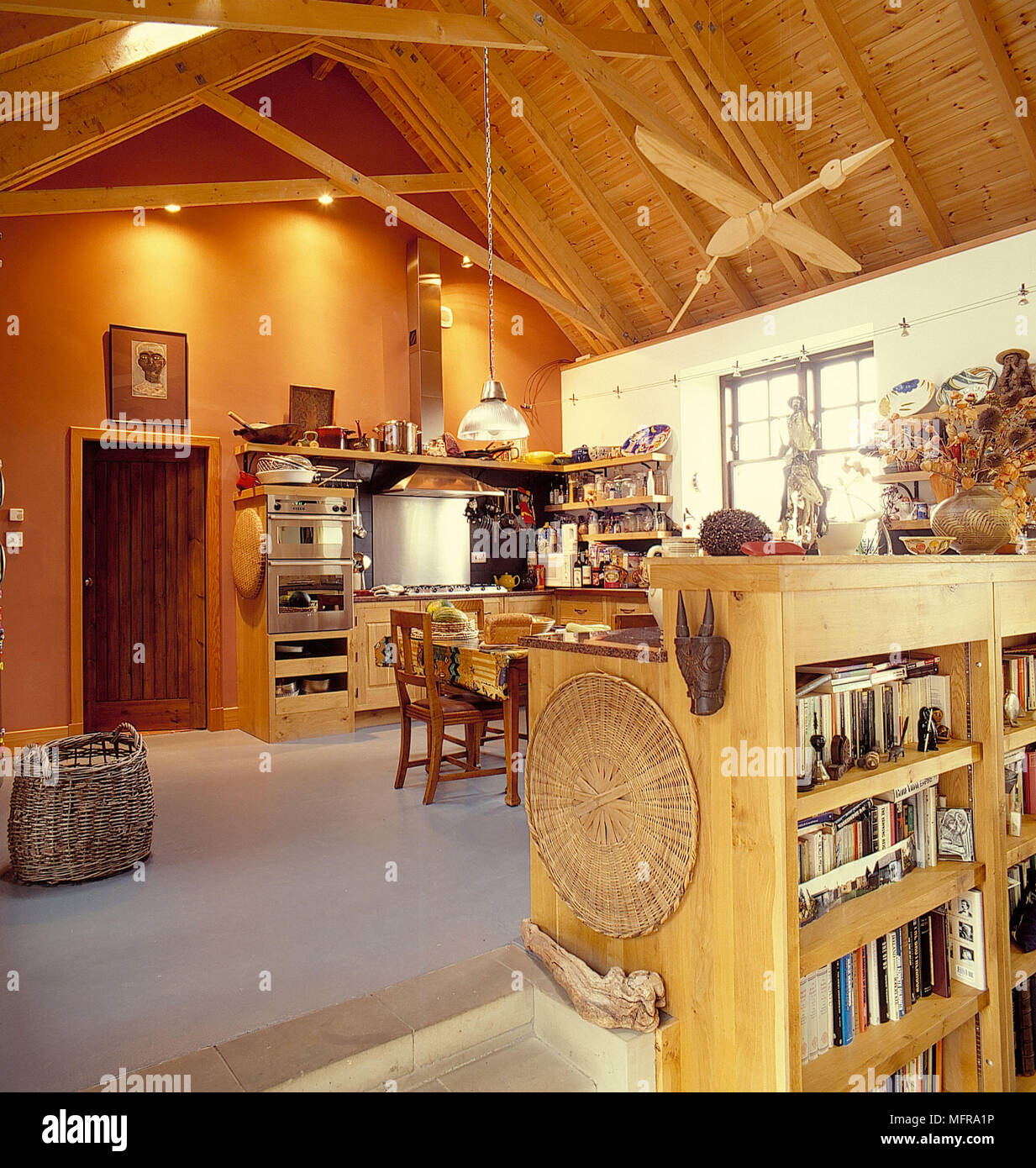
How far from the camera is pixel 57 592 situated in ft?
18.9

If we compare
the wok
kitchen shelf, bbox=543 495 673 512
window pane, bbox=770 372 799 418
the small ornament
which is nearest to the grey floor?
the small ornament

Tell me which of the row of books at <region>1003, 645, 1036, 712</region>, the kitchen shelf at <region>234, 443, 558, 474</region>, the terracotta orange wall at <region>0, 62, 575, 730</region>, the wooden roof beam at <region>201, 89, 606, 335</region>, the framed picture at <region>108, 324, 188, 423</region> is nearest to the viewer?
the row of books at <region>1003, 645, 1036, 712</region>

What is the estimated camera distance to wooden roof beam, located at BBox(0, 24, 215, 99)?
423 cm

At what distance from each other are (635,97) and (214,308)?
3.66 meters

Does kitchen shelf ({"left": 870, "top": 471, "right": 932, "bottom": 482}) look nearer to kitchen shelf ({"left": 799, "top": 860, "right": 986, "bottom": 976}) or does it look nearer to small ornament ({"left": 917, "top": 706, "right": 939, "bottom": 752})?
small ornament ({"left": 917, "top": 706, "right": 939, "bottom": 752})

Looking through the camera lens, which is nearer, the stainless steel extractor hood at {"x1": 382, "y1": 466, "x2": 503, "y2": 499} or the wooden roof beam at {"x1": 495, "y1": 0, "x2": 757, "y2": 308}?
the wooden roof beam at {"x1": 495, "y1": 0, "x2": 757, "y2": 308}

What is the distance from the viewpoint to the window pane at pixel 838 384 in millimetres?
6206

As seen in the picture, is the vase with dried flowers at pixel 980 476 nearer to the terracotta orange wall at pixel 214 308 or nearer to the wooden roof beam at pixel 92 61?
the wooden roof beam at pixel 92 61

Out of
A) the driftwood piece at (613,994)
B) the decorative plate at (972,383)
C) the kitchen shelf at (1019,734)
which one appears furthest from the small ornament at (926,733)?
the decorative plate at (972,383)

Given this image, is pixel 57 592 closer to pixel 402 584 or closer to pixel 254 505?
pixel 254 505

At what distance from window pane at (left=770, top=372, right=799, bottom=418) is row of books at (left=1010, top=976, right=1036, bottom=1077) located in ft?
17.0
